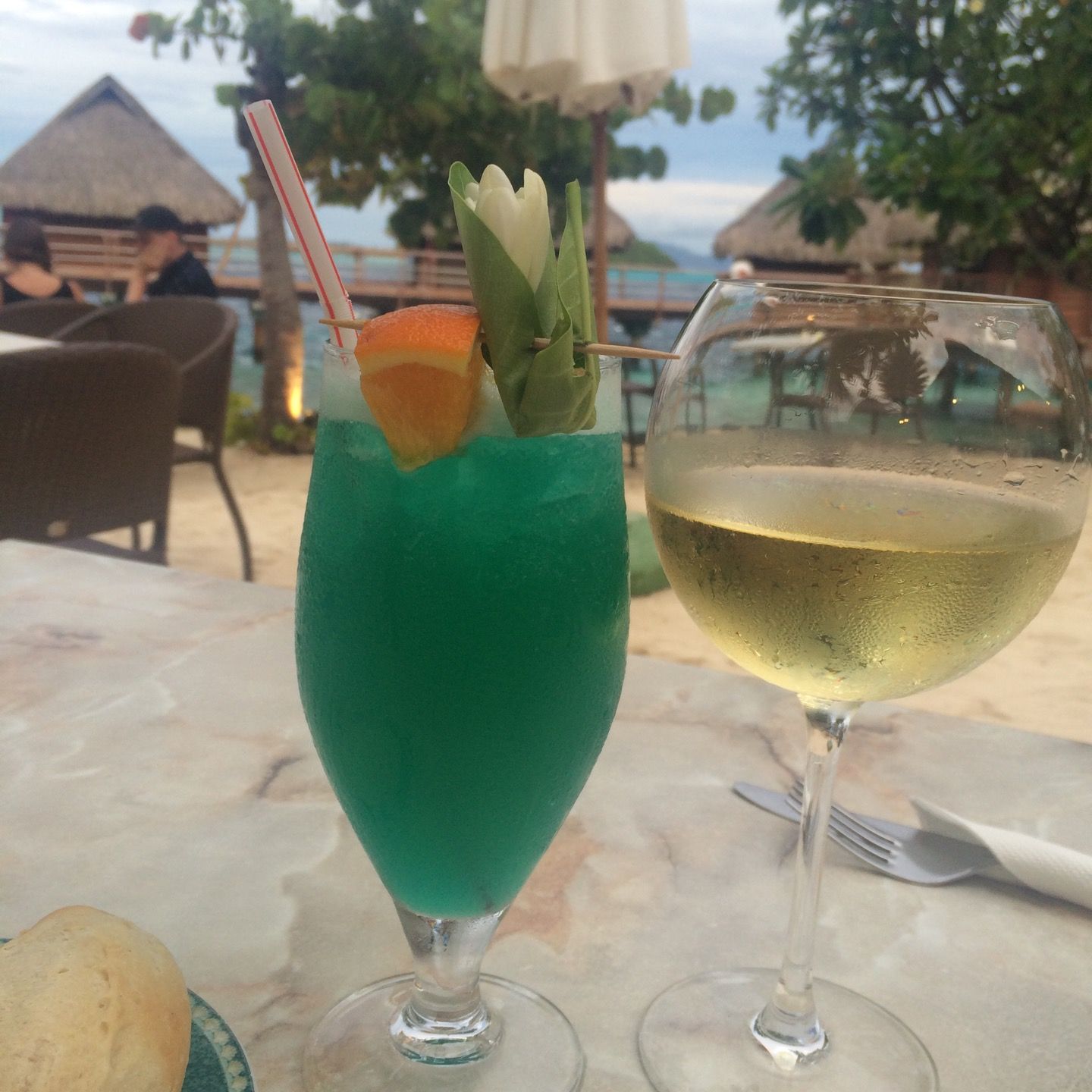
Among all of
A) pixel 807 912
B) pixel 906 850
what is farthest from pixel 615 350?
pixel 906 850

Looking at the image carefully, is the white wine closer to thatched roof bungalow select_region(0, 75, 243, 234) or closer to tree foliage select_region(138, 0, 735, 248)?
tree foliage select_region(138, 0, 735, 248)

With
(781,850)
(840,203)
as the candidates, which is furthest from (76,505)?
(840,203)

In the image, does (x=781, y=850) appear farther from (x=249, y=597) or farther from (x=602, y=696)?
(x=249, y=597)

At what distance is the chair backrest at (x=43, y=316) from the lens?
158 inches

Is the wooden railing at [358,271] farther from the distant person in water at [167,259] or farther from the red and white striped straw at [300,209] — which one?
the red and white striped straw at [300,209]

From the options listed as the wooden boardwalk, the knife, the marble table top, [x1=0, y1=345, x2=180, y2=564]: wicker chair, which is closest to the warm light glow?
the wooden boardwalk

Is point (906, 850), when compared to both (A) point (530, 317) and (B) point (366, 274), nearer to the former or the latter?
(A) point (530, 317)

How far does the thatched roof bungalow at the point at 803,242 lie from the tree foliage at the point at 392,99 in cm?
428

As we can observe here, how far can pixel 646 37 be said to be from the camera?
3955 millimetres

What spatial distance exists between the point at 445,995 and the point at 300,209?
41 cm

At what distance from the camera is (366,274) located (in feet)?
45.5

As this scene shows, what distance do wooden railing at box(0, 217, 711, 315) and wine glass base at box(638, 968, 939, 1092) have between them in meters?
10.2

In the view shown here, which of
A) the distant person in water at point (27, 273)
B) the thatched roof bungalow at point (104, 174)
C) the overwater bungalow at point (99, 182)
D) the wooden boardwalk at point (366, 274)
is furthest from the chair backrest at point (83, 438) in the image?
the thatched roof bungalow at point (104, 174)

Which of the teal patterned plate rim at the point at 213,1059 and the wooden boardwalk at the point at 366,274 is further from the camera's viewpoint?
the wooden boardwalk at the point at 366,274
